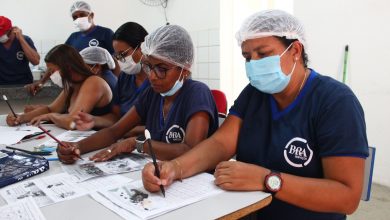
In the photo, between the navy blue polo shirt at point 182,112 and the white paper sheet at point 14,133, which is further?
the white paper sheet at point 14,133

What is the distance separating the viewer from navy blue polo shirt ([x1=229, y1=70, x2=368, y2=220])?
3.20 feet

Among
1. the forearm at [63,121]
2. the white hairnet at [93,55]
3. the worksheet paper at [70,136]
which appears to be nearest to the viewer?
the worksheet paper at [70,136]

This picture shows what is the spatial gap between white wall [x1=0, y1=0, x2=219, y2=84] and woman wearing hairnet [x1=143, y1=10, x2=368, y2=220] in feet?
7.14

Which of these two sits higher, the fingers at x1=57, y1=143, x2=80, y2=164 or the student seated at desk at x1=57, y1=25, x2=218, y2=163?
the student seated at desk at x1=57, y1=25, x2=218, y2=163

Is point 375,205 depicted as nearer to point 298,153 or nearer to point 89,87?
point 298,153

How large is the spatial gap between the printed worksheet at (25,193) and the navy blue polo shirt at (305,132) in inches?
27.3

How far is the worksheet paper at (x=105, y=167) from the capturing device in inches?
46.1

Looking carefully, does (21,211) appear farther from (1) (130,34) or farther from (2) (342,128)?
(1) (130,34)

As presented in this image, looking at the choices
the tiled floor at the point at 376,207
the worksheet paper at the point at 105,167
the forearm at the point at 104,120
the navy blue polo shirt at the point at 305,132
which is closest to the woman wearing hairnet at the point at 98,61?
the forearm at the point at 104,120

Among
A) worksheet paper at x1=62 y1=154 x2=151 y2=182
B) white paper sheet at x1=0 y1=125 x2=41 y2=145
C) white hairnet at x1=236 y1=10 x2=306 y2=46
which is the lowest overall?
white paper sheet at x1=0 y1=125 x2=41 y2=145

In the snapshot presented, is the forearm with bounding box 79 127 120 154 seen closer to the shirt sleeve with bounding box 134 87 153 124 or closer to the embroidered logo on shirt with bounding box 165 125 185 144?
the shirt sleeve with bounding box 134 87 153 124

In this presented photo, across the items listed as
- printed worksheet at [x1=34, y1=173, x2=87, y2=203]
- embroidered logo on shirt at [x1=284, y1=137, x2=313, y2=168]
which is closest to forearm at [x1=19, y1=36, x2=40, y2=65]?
printed worksheet at [x1=34, y1=173, x2=87, y2=203]

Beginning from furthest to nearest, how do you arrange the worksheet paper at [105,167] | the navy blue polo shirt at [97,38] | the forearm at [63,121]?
the navy blue polo shirt at [97,38] → the forearm at [63,121] → the worksheet paper at [105,167]

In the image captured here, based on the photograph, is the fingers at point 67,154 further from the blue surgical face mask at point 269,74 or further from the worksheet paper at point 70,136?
the blue surgical face mask at point 269,74
